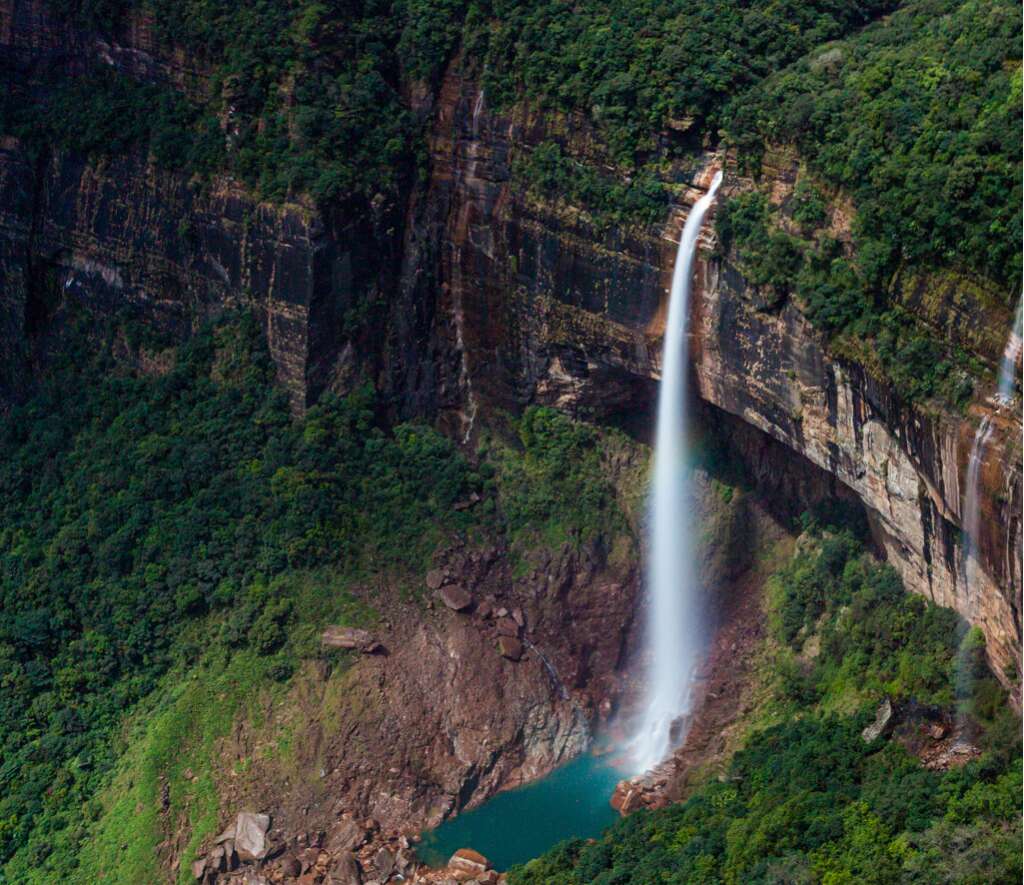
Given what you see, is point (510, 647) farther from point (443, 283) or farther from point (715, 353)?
point (443, 283)

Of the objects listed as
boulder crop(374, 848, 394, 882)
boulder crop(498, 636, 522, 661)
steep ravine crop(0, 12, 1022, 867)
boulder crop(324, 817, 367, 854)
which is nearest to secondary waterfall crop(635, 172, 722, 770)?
steep ravine crop(0, 12, 1022, 867)

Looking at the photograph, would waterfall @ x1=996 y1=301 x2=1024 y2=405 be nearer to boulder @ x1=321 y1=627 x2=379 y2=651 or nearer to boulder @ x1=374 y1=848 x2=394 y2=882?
boulder @ x1=321 y1=627 x2=379 y2=651

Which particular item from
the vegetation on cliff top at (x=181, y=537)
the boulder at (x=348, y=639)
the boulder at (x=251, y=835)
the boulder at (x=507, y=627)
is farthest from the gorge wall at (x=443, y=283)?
the boulder at (x=251, y=835)

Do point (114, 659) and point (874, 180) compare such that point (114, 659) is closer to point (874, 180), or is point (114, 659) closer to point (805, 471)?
point (805, 471)

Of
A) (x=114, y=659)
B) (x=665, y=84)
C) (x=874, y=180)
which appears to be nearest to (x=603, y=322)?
(x=665, y=84)

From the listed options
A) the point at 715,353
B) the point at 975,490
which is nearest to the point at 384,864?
the point at 715,353

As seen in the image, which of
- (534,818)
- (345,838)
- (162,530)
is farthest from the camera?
(162,530)
